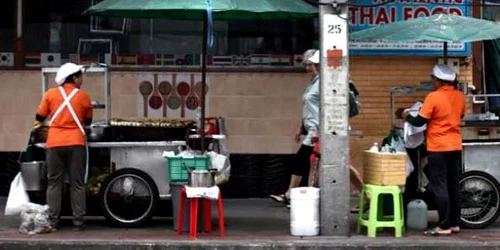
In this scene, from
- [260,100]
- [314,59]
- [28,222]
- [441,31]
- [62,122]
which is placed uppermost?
[441,31]

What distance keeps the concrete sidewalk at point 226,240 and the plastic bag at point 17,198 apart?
0.81ft

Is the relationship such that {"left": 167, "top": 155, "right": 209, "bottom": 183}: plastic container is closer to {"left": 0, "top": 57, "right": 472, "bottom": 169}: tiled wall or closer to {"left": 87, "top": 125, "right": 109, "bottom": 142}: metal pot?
{"left": 87, "top": 125, "right": 109, "bottom": 142}: metal pot

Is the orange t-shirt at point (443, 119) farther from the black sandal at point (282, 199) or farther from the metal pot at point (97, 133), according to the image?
the metal pot at point (97, 133)

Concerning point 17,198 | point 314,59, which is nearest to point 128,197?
point 17,198

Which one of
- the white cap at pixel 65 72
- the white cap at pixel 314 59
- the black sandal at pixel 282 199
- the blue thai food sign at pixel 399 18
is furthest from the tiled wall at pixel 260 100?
the white cap at pixel 65 72

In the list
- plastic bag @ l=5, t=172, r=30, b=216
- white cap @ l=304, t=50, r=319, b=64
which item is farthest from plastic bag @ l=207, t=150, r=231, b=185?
plastic bag @ l=5, t=172, r=30, b=216

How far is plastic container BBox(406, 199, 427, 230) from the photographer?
8.98 metres

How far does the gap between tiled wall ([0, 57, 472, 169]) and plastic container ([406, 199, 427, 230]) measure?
89.1 inches

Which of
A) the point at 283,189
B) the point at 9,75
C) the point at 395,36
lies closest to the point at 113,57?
the point at 9,75

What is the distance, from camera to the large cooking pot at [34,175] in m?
8.89

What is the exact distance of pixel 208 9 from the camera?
26.7 feet

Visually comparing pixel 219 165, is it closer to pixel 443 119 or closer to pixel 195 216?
pixel 195 216

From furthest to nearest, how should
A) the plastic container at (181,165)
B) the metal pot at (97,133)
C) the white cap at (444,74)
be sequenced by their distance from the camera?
1. the metal pot at (97,133)
2. the plastic container at (181,165)
3. the white cap at (444,74)

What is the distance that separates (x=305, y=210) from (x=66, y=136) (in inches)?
100
